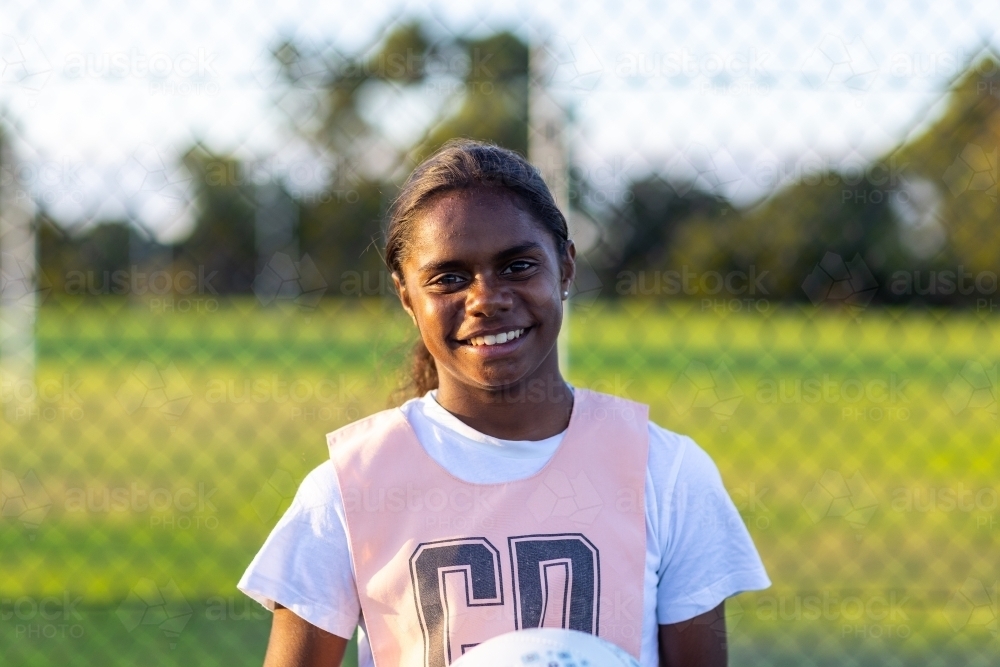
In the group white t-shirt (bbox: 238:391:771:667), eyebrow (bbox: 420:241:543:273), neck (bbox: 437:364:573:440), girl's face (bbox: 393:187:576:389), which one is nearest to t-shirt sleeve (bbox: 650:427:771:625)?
white t-shirt (bbox: 238:391:771:667)

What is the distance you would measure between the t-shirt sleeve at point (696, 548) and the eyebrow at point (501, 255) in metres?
0.42

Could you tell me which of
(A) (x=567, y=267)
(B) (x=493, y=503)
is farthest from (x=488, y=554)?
(A) (x=567, y=267)

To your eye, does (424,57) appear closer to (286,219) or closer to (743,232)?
(743,232)

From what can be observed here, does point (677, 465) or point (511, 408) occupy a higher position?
point (511, 408)

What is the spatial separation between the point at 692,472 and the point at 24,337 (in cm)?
565

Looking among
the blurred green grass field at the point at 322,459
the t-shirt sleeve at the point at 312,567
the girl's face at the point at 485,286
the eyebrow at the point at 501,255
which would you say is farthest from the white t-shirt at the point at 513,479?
the blurred green grass field at the point at 322,459

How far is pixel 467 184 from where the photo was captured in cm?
182

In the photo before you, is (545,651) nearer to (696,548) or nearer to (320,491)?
(696,548)

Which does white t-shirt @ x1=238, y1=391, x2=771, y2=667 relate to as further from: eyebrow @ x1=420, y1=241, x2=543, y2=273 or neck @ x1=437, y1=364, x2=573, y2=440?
eyebrow @ x1=420, y1=241, x2=543, y2=273

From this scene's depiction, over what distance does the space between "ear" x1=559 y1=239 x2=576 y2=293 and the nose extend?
169mm

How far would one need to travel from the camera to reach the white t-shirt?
1734 millimetres

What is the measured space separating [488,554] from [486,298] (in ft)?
1.38

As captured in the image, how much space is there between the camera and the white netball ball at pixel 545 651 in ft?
5.11

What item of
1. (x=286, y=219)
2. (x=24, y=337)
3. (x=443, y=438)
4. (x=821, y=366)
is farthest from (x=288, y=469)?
(x=821, y=366)
